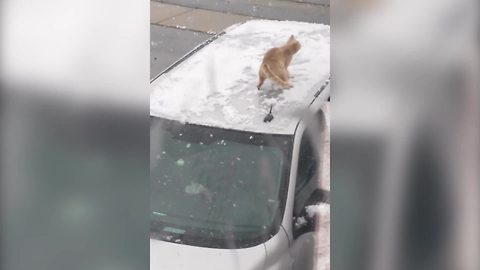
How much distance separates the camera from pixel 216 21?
5.83ft

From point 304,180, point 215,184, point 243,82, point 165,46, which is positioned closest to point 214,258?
point 215,184

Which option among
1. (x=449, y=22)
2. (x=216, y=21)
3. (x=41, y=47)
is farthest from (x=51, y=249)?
(x=449, y=22)

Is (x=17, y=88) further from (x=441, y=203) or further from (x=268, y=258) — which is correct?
(x=441, y=203)

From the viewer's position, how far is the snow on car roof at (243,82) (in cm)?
165

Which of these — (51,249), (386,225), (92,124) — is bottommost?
(51,249)

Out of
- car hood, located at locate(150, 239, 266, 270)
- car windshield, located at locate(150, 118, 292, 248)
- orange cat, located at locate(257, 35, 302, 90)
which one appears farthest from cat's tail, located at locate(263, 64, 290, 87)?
car hood, located at locate(150, 239, 266, 270)

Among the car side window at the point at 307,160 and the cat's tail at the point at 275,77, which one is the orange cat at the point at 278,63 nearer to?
the cat's tail at the point at 275,77

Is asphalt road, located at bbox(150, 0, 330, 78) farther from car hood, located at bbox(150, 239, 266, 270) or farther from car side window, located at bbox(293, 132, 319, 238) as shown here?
car hood, located at bbox(150, 239, 266, 270)

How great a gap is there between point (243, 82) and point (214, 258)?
1.39 ft

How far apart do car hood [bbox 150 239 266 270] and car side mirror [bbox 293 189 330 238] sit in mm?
100

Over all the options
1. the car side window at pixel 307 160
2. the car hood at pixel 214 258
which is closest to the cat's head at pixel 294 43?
the car side window at pixel 307 160

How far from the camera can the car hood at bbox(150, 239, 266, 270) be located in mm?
1646

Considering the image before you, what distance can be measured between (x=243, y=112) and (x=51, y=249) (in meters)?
0.61

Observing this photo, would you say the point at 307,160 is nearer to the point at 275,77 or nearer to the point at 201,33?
the point at 275,77
